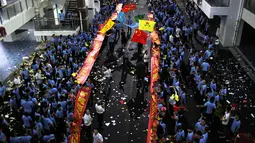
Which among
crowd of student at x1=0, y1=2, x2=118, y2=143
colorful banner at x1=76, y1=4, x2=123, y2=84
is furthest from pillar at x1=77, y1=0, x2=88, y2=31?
crowd of student at x1=0, y1=2, x2=118, y2=143

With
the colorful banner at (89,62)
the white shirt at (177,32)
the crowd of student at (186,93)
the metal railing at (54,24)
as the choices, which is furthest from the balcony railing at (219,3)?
the metal railing at (54,24)

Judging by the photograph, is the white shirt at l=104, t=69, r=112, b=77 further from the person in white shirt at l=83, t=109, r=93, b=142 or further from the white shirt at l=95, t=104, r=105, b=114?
the person in white shirt at l=83, t=109, r=93, b=142

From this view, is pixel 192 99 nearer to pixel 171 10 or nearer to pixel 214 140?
pixel 214 140

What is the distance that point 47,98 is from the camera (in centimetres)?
1095

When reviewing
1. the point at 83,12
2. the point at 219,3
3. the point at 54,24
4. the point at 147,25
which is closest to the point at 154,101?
the point at 147,25

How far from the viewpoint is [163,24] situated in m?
19.9

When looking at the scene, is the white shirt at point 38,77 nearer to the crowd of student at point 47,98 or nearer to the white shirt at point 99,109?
A: the crowd of student at point 47,98

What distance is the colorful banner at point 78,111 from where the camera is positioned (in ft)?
32.9

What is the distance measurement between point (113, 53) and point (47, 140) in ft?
31.2

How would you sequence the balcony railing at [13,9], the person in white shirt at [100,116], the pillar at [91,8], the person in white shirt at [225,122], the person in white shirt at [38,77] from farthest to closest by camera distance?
the pillar at [91,8] → the balcony railing at [13,9] → the person in white shirt at [38,77] → the person in white shirt at [100,116] → the person in white shirt at [225,122]

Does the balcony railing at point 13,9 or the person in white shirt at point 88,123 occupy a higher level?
the balcony railing at point 13,9

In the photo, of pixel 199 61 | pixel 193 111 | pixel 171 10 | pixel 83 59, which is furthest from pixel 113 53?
pixel 171 10

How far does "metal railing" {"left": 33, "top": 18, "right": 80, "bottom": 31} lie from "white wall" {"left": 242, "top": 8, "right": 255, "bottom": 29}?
36.0 ft

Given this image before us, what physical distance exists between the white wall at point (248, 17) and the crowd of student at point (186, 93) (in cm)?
244
